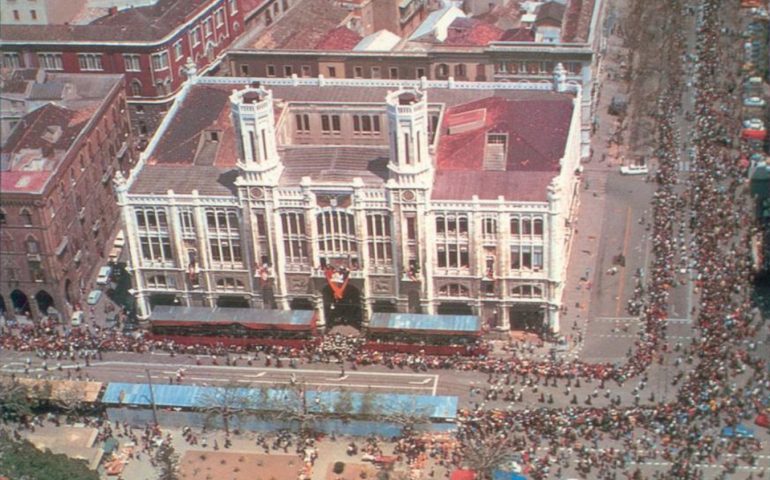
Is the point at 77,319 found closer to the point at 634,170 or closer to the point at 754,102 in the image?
the point at 634,170

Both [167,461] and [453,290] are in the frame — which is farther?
[453,290]

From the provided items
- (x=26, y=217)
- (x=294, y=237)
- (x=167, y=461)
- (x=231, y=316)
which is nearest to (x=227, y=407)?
(x=167, y=461)

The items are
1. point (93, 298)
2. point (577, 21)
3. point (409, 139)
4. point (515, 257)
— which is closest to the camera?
point (409, 139)

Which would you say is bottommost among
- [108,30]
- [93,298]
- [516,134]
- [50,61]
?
[93,298]

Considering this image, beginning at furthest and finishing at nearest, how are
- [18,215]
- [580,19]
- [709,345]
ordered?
[580,19], [18,215], [709,345]

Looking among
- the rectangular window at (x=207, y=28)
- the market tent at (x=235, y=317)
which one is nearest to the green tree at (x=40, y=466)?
the market tent at (x=235, y=317)

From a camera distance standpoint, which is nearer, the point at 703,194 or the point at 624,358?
the point at 624,358

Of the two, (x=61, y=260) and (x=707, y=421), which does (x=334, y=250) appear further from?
(x=707, y=421)

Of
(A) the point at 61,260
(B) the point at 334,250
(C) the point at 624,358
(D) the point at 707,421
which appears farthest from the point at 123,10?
(D) the point at 707,421

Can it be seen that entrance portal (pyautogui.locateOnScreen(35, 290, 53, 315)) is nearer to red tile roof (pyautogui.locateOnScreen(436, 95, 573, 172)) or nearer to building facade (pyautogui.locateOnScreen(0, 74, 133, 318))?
building facade (pyautogui.locateOnScreen(0, 74, 133, 318))
